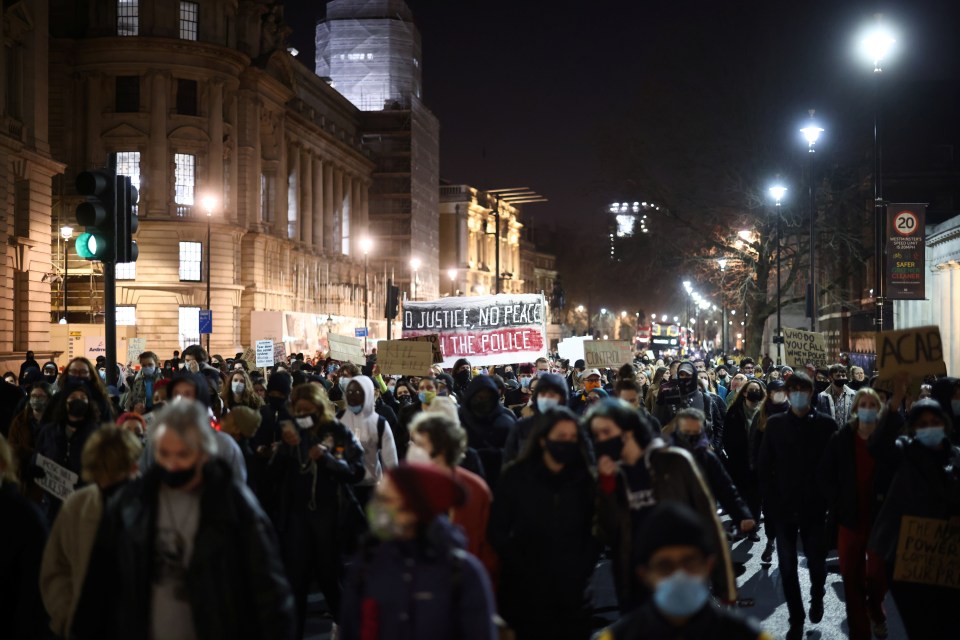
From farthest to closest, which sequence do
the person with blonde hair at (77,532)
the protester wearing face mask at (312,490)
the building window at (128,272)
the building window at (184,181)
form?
the building window at (184,181) < the building window at (128,272) < the protester wearing face mask at (312,490) < the person with blonde hair at (77,532)

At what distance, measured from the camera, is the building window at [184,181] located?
5341 centimetres

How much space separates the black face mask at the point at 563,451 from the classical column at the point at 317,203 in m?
67.0

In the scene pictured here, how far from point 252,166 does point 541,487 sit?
53592 mm

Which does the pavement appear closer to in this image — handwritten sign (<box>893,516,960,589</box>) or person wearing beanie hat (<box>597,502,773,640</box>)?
handwritten sign (<box>893,516,960,589</box>)

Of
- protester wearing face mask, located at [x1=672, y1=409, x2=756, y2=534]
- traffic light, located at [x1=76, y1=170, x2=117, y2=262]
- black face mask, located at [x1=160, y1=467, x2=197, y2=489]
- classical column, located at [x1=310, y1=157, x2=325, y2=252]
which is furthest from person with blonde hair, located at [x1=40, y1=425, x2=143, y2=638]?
classical column, located at [x1=310, y1=157, x2=325, y2=252]

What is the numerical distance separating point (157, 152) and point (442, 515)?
2008 inches

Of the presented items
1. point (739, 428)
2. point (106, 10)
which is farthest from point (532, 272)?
point (739, 428)

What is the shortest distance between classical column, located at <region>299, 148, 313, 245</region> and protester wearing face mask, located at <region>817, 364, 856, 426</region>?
5649cm

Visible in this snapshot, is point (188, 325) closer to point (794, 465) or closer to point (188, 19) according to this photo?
point (188, 19)

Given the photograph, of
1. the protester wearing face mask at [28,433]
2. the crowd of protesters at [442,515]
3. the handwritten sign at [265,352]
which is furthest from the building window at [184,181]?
the protester wearing face mask at [28,433]

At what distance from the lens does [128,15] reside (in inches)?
2068

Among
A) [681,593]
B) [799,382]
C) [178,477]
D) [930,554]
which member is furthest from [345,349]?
[681,593]

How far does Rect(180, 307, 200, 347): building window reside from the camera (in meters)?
52.8

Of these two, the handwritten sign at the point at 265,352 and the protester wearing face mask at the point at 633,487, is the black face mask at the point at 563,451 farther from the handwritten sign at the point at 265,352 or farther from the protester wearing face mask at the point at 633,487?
the handwritten sign at the point at 265,352
